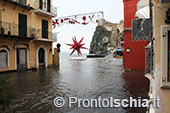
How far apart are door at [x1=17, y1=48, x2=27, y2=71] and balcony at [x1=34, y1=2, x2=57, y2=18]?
200 inches

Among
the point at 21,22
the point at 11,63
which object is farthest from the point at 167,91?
the point at 21,22

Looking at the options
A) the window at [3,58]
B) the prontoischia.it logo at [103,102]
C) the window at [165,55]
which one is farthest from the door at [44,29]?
the window at [165,55]

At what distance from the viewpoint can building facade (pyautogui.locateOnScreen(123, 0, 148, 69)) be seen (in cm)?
1370

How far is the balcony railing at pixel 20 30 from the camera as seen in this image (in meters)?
13.3

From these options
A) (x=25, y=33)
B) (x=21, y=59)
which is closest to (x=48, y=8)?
(x=25, y=33)

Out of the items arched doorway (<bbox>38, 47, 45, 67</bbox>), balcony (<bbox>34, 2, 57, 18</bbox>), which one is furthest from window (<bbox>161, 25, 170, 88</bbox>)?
arched doorway (<bbox>38, 47, 45, 67</bbox>)

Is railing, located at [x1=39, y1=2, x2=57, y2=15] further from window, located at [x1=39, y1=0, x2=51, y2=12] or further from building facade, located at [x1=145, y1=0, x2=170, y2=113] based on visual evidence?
building facade, located at [x1=145, y1=0, x2=170, y2=113]

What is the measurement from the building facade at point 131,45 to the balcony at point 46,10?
9.92 m

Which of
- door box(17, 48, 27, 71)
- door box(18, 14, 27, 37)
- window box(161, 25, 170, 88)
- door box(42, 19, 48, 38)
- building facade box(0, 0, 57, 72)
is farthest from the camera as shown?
door box(42, 19, 48, 38)

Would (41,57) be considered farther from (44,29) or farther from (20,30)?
(20,30)

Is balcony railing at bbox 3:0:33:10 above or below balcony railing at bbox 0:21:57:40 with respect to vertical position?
above

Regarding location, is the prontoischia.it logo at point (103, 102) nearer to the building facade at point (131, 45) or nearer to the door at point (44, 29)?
the building facade at point (131, 45)

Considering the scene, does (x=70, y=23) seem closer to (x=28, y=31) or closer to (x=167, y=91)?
Answer: (x=28, y=31)

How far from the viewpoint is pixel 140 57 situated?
539 inches
